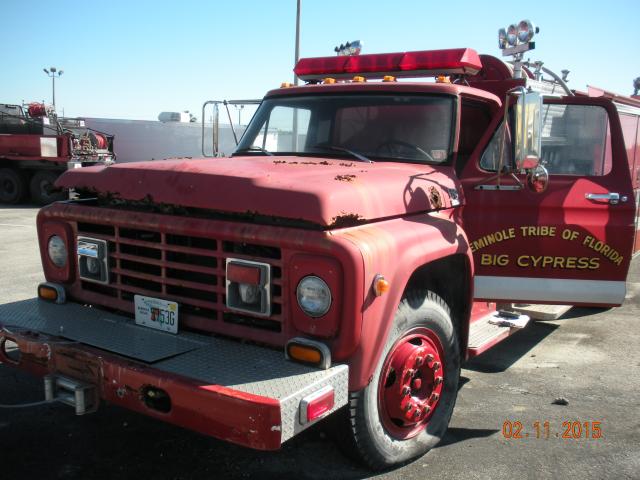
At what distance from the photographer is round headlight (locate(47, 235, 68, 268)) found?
12.1 ft

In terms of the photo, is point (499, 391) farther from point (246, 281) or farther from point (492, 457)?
point (246, 281)

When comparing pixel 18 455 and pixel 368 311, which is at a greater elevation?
pixel 368 311

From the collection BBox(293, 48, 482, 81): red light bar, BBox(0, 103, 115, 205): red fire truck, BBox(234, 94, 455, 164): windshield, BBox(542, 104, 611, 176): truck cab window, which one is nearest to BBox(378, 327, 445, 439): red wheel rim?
BBox(234, 94, 455, 164): windshield

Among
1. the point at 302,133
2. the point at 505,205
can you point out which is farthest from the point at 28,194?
the point at 505,205

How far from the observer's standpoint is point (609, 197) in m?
4.04

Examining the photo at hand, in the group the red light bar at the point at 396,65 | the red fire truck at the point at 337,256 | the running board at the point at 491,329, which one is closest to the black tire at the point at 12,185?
the red light bar at the point at 396,65

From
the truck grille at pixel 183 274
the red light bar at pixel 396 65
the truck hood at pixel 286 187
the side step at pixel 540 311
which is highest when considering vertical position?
the red light bar at pixel 396 65

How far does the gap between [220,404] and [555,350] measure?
4.01 m

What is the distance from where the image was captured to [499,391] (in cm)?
452

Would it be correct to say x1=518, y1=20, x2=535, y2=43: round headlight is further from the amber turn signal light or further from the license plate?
the license plate
